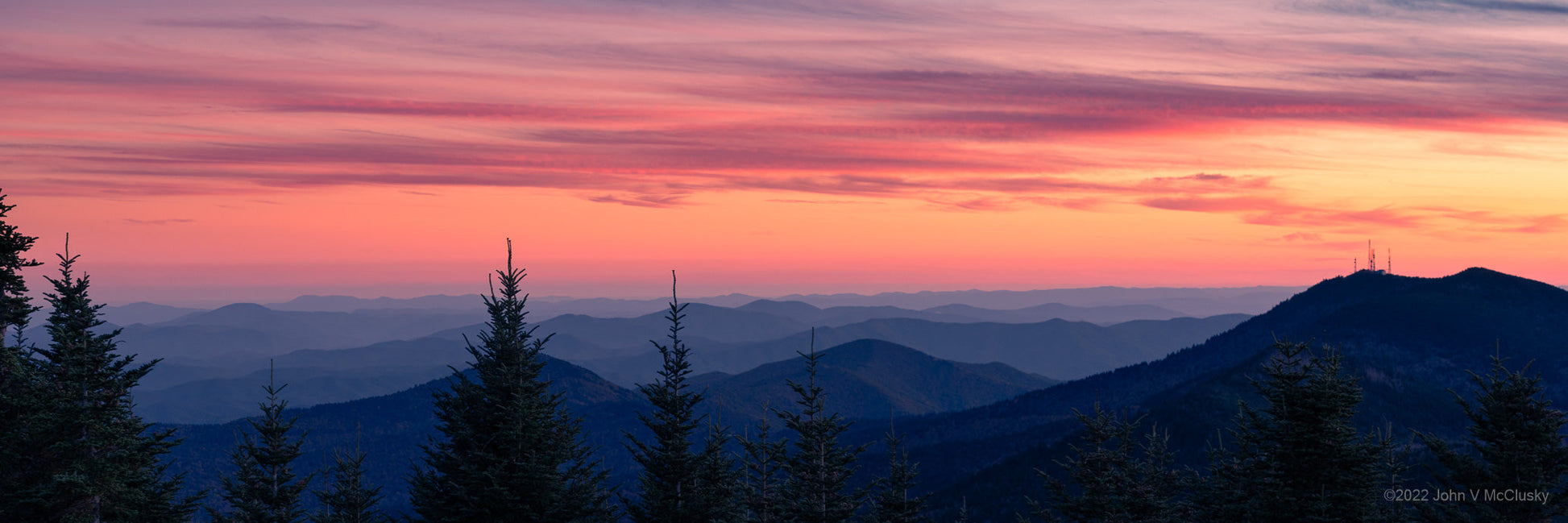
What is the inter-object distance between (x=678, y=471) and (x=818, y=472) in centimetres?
735

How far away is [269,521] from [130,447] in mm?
11042

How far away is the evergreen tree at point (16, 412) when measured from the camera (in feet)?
109

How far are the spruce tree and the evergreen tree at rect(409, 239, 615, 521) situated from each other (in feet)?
6.46

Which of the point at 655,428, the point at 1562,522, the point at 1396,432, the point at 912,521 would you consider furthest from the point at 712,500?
the point at 1396,432

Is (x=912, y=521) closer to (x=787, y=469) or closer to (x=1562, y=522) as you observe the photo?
(x=787, y=469)

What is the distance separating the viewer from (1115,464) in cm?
4153

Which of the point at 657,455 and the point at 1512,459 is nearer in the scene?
the point at 1512,459

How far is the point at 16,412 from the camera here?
Answer: 3478 cm

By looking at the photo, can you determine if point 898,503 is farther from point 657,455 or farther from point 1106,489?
point 657,455

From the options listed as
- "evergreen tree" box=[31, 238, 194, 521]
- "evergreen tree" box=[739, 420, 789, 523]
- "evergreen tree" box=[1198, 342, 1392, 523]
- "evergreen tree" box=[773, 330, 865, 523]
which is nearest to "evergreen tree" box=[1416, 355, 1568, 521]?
"evergreen tree" box=[1198, 342, 1392, 523]

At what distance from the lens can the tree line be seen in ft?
103

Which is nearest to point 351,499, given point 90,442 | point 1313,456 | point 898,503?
point 90,442

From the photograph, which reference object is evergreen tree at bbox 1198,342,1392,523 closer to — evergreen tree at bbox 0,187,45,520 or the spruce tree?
the spruce tree

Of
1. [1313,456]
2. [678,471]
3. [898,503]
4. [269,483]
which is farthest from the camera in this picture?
[269,483]
